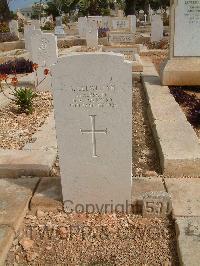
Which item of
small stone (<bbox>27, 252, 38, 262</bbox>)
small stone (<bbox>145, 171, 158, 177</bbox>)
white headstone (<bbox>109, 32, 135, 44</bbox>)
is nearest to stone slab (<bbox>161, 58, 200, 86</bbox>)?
small stone (<bbox>145, 171, 158, 177</bbox>)

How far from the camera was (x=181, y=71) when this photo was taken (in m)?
6.84

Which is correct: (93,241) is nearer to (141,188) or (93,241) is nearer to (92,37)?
(141,188)

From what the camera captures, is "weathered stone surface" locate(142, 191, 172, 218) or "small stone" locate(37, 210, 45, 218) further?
"small stone" locate(37, 210, 45, 218)

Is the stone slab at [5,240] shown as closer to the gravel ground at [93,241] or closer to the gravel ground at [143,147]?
the gravel ground at [93,241]

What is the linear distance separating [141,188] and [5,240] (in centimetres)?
132

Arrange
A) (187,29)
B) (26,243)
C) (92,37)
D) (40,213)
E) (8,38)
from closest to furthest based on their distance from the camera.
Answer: (26,243), (40,213), (187,29), (92,37), (8,38)

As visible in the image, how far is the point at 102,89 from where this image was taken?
8.86 feet

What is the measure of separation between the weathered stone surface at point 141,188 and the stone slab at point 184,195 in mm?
88

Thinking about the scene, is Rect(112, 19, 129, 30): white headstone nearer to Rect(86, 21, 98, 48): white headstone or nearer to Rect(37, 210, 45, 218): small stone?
Rect(86, 21, 98, 48): white headstone

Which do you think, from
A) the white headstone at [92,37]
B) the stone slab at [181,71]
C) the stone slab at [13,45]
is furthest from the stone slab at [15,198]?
the stone slab at [13,45]

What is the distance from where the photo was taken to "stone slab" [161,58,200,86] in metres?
6.83

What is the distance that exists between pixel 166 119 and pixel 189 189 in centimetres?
175

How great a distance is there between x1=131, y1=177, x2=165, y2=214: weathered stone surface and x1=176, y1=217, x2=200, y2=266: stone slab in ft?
1.29

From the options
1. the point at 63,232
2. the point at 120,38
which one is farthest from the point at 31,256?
the point at 120,38
